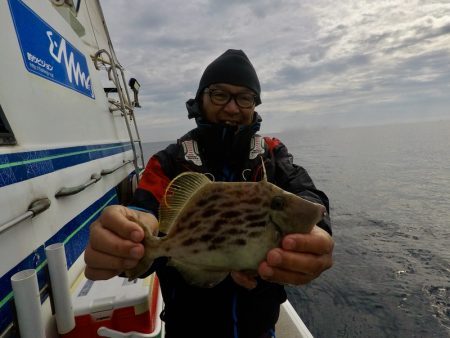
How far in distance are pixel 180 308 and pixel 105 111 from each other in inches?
172

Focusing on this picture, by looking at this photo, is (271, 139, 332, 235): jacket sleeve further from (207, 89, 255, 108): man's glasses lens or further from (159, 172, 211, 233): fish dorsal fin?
(159, 172, 211, 233): fish dorsal fin

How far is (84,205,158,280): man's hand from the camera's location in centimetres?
168

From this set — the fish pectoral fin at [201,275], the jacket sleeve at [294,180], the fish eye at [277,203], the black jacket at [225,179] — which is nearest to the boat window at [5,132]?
the black jacket at [225,179]

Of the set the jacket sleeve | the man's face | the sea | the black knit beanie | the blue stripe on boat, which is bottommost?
the sea

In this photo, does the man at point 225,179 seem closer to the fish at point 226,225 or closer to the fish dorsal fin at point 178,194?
the fish at point 226,225

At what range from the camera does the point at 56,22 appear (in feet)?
12.8

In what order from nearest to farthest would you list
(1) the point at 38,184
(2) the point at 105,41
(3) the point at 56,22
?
1. (1) the point at 38,184
2. (3) the point at 56,22
3. (2) the point at 105,41

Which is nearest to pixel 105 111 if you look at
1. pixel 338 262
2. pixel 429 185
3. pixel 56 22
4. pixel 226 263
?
pixel 56 22

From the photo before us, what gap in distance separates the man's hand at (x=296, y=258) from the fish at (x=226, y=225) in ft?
0.17

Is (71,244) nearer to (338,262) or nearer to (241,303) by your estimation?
(241,303)

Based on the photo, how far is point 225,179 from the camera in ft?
9.36

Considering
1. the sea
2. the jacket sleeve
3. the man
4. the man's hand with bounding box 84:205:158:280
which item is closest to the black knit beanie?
the man

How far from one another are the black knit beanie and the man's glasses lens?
0.31 feet

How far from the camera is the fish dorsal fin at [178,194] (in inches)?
71.4
